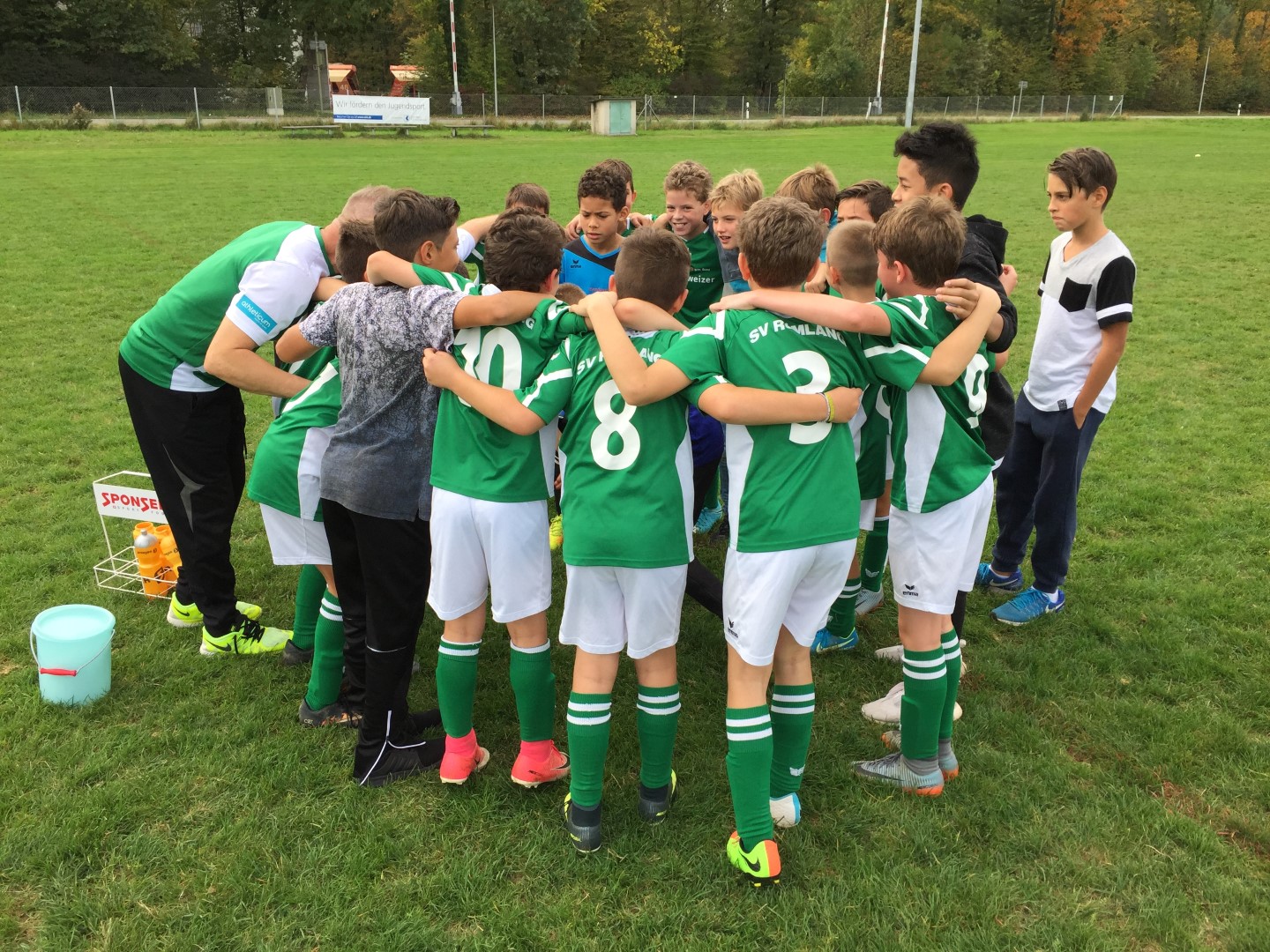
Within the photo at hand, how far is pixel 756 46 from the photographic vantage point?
63.8 m

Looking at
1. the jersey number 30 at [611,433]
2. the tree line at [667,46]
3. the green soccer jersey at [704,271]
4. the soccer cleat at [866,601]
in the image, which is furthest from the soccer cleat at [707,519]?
the tree line at [667,46]

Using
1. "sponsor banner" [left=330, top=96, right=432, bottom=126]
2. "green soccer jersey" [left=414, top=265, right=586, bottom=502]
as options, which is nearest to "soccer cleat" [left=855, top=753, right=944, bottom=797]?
"green soccer jersey" [left=414, top=265, right=586, bottom=502]

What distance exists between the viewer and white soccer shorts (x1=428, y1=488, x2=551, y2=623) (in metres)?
2.89

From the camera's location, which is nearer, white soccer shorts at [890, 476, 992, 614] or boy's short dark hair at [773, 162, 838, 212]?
white soccer shorts at [890, 476, 992, 614]

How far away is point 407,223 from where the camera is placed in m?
2.96

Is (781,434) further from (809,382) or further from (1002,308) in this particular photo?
(1002,308)

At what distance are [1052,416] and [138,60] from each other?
54.0m

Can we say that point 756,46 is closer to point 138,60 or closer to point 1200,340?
point 138,60

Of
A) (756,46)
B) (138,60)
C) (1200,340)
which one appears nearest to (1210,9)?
(756,46)

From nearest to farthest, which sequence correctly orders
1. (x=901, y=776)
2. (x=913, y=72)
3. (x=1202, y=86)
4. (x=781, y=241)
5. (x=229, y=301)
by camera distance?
(x=781, y=241) < (x=901, y=776) < (x=229, y=301) < (x=913, y=72) < (x=1202, y=86)

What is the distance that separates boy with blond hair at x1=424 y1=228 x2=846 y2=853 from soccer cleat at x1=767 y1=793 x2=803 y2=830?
478 mm

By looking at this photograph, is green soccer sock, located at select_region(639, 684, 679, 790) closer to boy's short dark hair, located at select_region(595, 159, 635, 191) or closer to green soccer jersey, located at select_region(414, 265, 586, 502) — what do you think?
green soccer jersey, located at select_region(414, 265, 586, 502)

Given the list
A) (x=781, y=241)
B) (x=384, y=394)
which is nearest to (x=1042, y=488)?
Result: (x=781, y=241)

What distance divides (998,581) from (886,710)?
151 cm
